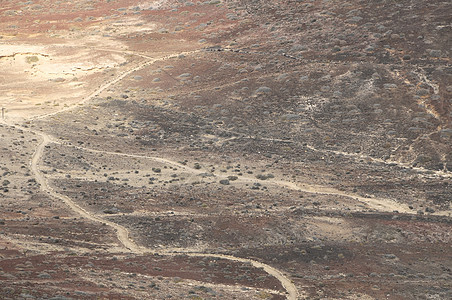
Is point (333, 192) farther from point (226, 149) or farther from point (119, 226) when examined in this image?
point (119, 226)

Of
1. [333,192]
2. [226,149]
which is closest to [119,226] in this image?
[333,192]

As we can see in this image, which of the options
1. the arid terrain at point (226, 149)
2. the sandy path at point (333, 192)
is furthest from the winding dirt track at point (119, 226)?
the sandy path at point (333, 192)

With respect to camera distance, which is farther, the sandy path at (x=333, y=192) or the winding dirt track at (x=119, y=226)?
the sandy path at (x=333, y=192)

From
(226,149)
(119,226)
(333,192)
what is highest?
(119,226)

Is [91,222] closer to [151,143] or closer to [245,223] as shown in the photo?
[245,223]

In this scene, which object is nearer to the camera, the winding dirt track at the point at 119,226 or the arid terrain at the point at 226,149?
the winding dirt track at the point at 119,226

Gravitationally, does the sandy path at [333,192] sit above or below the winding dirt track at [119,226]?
below

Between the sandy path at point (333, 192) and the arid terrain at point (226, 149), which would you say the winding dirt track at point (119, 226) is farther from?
the sandy path at point (333, 192)

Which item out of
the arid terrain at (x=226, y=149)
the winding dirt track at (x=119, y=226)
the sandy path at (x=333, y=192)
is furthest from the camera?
the sandy path at (x=333, y=192)

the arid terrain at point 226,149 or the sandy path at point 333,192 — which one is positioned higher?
the arid terrain at point 226,149

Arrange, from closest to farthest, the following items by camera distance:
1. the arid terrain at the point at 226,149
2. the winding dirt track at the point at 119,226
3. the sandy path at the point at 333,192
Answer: the winding dirt track at the point at 119,226
the arid terrain at the point at 226,149
the sandy path at the point at 333,192

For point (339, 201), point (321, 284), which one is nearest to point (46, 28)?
point (339, 201)
